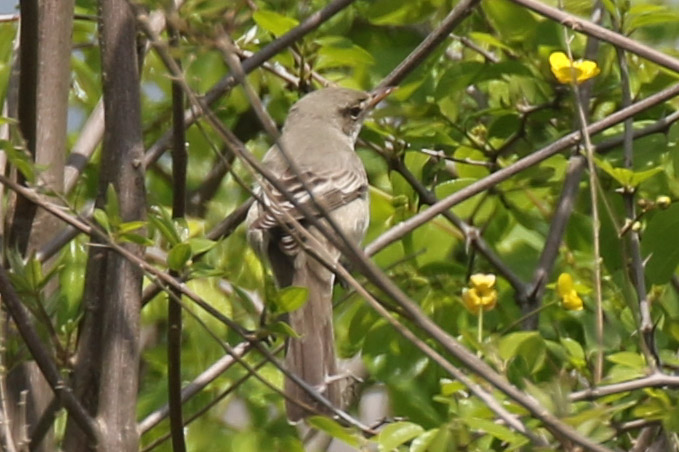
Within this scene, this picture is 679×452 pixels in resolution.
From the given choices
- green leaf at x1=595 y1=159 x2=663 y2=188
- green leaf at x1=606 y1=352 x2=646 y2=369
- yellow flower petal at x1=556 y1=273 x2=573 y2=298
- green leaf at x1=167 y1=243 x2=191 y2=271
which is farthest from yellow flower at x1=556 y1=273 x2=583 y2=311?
green leaf at x1=167 y1=243 x2=191 y2=271

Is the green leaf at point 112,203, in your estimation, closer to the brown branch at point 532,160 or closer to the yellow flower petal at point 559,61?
the brown branch at point 532,160

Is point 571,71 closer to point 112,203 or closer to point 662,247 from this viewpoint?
point 662,247

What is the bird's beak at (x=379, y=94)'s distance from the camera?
391 centimetres

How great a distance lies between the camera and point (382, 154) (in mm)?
4125

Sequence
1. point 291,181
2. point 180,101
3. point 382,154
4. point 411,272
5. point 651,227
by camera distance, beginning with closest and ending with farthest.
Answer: point 180,101
point 651,227
point 411,272
point 382,154
point 291,181

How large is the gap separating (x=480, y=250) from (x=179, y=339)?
132cm

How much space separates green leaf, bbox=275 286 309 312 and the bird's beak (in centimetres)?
110

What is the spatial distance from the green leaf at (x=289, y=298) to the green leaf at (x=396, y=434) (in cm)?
35

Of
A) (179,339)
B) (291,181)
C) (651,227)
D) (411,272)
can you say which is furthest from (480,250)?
(179,339)

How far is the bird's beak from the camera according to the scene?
12.8ft

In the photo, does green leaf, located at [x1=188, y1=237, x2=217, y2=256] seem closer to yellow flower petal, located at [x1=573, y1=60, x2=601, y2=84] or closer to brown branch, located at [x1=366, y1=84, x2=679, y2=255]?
brown branch, located at [x1=366, y1=84, x2=679, y2=255]

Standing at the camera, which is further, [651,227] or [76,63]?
[76,63]

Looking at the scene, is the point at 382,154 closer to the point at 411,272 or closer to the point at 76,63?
the point at 411,272

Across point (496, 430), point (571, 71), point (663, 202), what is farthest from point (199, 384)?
point (663, 202)
